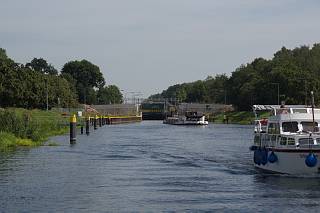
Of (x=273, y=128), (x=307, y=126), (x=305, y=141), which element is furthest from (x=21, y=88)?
(x=305, y=141)

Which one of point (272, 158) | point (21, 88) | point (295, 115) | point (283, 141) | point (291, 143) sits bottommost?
point (272, 158)

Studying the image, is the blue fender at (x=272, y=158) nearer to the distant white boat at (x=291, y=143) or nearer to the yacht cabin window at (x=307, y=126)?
the distant white boat at (x=291, y=143)

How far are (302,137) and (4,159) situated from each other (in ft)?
88.1

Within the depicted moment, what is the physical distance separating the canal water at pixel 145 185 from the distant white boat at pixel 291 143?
2.86 feet

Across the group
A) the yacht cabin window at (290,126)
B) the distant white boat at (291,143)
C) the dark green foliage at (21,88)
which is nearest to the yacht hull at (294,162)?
the distant white boat at (291,143)

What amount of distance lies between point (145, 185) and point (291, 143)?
34.3ft

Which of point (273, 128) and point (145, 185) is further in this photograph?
point (273, 128)

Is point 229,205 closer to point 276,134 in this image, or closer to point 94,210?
point 94,210

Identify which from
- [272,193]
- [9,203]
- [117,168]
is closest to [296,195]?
[272,193]

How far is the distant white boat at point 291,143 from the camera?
44281mm

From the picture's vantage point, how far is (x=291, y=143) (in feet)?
148

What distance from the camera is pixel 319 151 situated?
145 feet

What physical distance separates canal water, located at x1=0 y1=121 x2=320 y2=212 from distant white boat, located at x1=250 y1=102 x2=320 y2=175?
0.87 m

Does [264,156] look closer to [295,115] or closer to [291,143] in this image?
[295,115]
